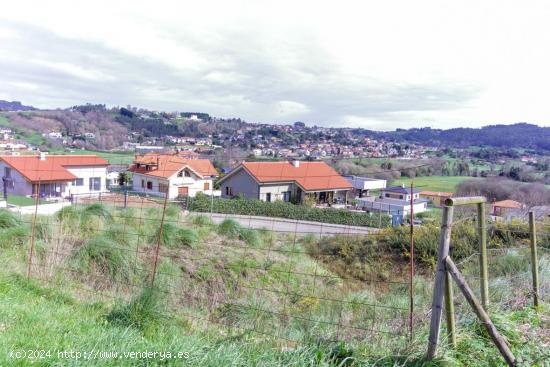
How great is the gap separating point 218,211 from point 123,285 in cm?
835

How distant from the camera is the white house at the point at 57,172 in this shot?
71.6ft

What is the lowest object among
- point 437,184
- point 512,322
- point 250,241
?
point 250,241

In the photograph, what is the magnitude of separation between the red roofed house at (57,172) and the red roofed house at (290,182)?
11436mm

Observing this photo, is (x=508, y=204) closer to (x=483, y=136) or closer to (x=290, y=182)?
(x=290, y=182)

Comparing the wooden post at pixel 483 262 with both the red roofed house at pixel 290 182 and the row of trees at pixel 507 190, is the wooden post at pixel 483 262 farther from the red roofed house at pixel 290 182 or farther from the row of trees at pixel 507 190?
the row of trees at pixel 507 190

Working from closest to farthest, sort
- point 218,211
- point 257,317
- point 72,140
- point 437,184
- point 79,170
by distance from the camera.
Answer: point 257,317
point 437,184
point 218,211
point 79,170
point 72,140

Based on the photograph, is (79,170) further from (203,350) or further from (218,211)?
(203,350)

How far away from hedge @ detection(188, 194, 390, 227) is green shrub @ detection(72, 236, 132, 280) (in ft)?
18.2

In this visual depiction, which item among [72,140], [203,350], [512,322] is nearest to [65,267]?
[203,350]

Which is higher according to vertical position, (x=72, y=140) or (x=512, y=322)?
(x=72, y=140)

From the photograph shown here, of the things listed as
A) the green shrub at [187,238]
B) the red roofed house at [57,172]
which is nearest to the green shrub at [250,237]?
the green shrub at [187,238]

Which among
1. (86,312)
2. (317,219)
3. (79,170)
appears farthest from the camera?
(79,170)

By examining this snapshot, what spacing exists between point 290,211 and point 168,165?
10640 millimetres

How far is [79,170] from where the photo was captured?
25.1 meters
